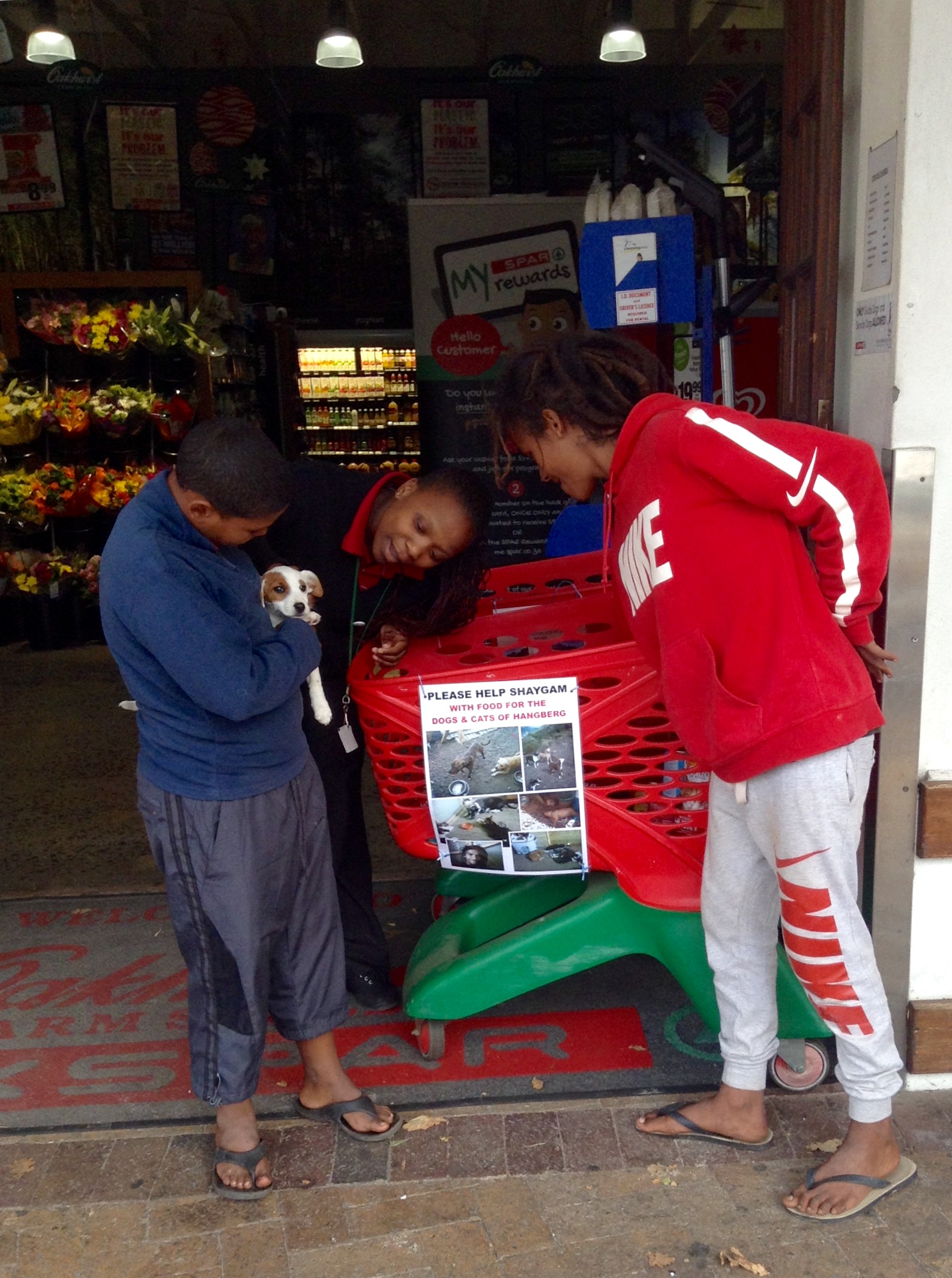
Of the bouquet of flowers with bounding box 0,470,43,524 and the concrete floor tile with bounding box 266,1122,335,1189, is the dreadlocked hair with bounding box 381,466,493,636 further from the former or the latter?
the bouquet of flowers with bounding box 0,470,43,524

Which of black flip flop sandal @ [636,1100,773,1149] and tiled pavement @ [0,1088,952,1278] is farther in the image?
black flip flop sandal @ [636,1100,773,1149]

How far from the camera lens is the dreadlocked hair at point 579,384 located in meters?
2.25

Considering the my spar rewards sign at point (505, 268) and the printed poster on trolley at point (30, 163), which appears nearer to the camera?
the my spar rewards sign at point (505, 268)

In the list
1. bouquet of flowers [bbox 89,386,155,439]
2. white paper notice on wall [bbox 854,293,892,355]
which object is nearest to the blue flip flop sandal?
white paper notice on wall [bbox 854,293,892,355]

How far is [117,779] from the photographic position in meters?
5.25

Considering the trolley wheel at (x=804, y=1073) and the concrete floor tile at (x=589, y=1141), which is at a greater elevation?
the trolley wheel at (x=804, y=1073)

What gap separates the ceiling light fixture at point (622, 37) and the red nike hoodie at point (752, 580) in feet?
24.3

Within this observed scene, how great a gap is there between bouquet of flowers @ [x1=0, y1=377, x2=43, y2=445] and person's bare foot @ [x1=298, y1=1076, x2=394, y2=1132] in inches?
227

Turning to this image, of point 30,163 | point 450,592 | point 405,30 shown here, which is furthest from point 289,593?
point 405,30

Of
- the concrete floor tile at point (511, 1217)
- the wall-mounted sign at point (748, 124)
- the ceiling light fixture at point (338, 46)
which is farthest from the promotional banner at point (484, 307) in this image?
the concrete floor tile at point (511, 1217)

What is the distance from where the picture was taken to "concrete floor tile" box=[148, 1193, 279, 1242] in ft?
7.54

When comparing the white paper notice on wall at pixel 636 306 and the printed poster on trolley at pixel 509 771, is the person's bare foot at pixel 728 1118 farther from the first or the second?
the white paper notice on wall at pixel 636 306

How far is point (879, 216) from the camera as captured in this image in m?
2.41

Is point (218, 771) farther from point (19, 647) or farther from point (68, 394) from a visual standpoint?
point (19, 647)
